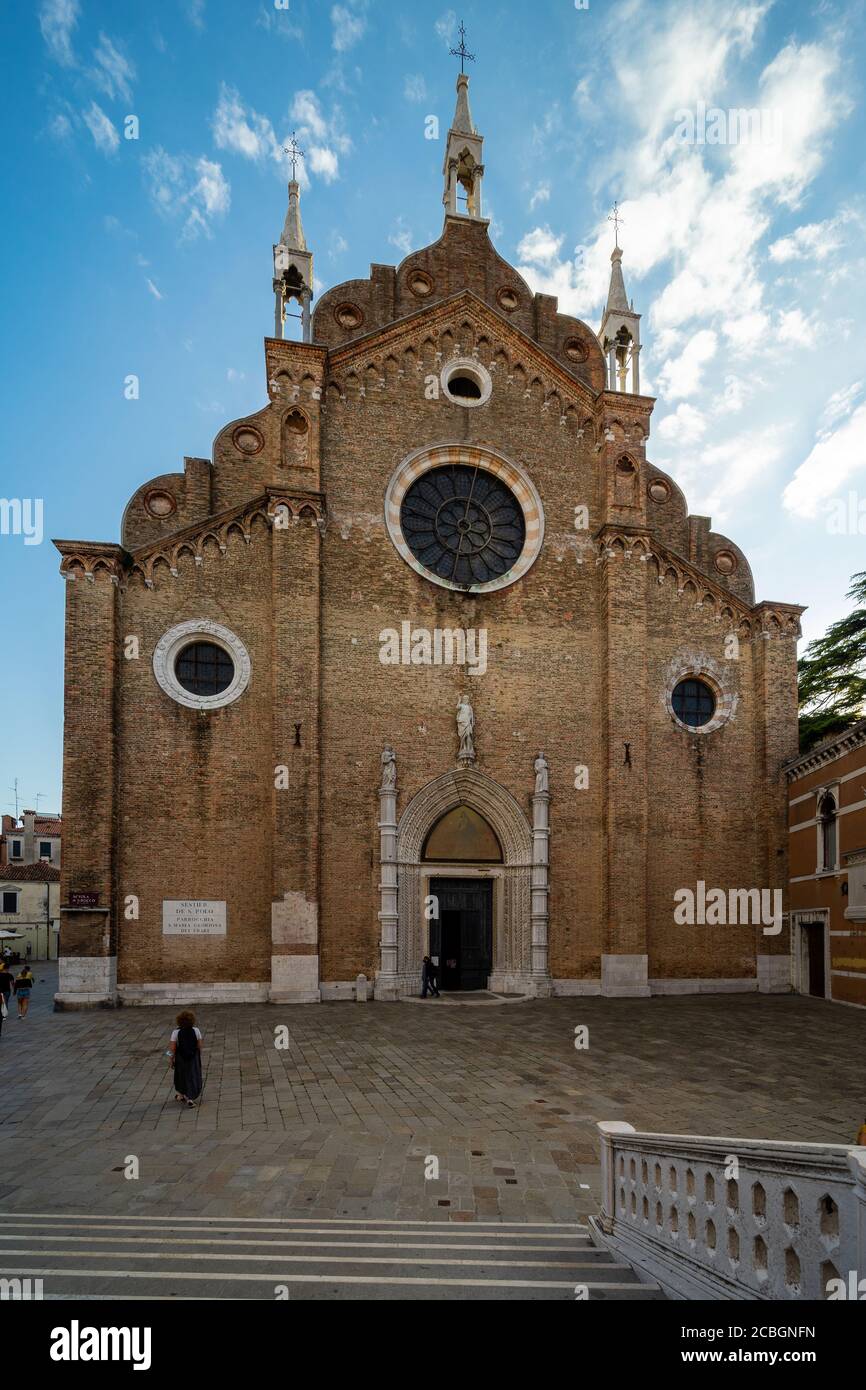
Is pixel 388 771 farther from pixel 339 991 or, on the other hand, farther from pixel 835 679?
pixel 835 679

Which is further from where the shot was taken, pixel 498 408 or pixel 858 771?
pixel 498 408

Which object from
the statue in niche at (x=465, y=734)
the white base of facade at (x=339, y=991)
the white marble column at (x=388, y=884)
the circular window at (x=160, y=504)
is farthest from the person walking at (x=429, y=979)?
the circular window at (x=160, y=504)

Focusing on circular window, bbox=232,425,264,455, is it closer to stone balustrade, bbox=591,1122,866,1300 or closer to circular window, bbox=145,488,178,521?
circular window, bbox=145,488,178,521

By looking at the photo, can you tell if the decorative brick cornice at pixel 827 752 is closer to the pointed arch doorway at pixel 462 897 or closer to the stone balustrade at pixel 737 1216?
the pointed arch doorway at pixel 462 897

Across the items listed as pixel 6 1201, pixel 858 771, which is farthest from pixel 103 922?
pixel 858 771

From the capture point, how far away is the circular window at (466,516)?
2045 centimetres

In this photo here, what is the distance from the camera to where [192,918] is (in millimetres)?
17734

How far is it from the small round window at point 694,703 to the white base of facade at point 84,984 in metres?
15.9

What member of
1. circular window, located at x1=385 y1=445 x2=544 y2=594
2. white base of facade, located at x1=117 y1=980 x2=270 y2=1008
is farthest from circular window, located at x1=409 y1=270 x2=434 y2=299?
white base of facade, located at x1=117 y1=980 x2=270 y2=1008

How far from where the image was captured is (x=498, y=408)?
21281 millimetres

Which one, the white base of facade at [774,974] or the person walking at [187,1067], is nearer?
the person walking at [187,1067]

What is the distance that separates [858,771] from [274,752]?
46.6ft

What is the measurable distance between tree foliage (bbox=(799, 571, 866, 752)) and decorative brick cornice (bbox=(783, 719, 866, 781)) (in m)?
8.36
